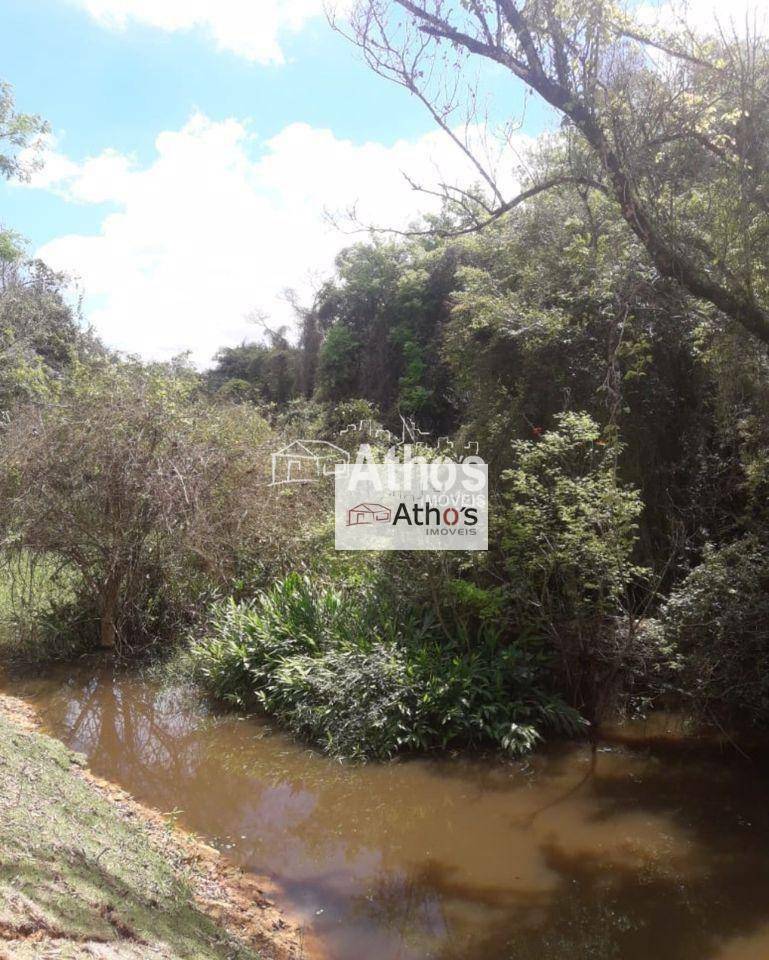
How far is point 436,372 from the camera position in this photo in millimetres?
18219

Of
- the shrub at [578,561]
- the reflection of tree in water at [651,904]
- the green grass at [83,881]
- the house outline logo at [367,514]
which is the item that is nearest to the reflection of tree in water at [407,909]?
the reflection of tree in water at [651,904]

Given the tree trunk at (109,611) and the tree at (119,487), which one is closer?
the tree at (119,487)

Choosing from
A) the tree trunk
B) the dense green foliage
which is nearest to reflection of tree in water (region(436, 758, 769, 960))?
the dense green foliage

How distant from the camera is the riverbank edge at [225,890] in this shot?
14.3ft

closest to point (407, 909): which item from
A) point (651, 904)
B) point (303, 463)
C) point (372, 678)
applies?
point (651, 904)

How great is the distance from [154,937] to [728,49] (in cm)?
704

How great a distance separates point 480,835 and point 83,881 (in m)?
3.15

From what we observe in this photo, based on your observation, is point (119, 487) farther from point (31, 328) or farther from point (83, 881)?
point (31, 328)

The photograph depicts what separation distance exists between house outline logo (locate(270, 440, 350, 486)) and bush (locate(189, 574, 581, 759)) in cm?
200

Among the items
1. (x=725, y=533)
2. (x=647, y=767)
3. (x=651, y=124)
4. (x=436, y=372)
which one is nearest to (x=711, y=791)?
(x=647, y=767)

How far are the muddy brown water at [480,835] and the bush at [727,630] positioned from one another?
605 millimetres

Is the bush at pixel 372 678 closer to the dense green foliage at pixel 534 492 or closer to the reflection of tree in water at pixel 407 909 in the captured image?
the dense green foliage at pixel 534 492

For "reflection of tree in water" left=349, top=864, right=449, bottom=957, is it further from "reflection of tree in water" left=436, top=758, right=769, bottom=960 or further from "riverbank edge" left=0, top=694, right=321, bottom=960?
"riverbank edge" left=0, top=694, right=321, bottom=960

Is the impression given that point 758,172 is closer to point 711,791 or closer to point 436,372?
point 711,791
